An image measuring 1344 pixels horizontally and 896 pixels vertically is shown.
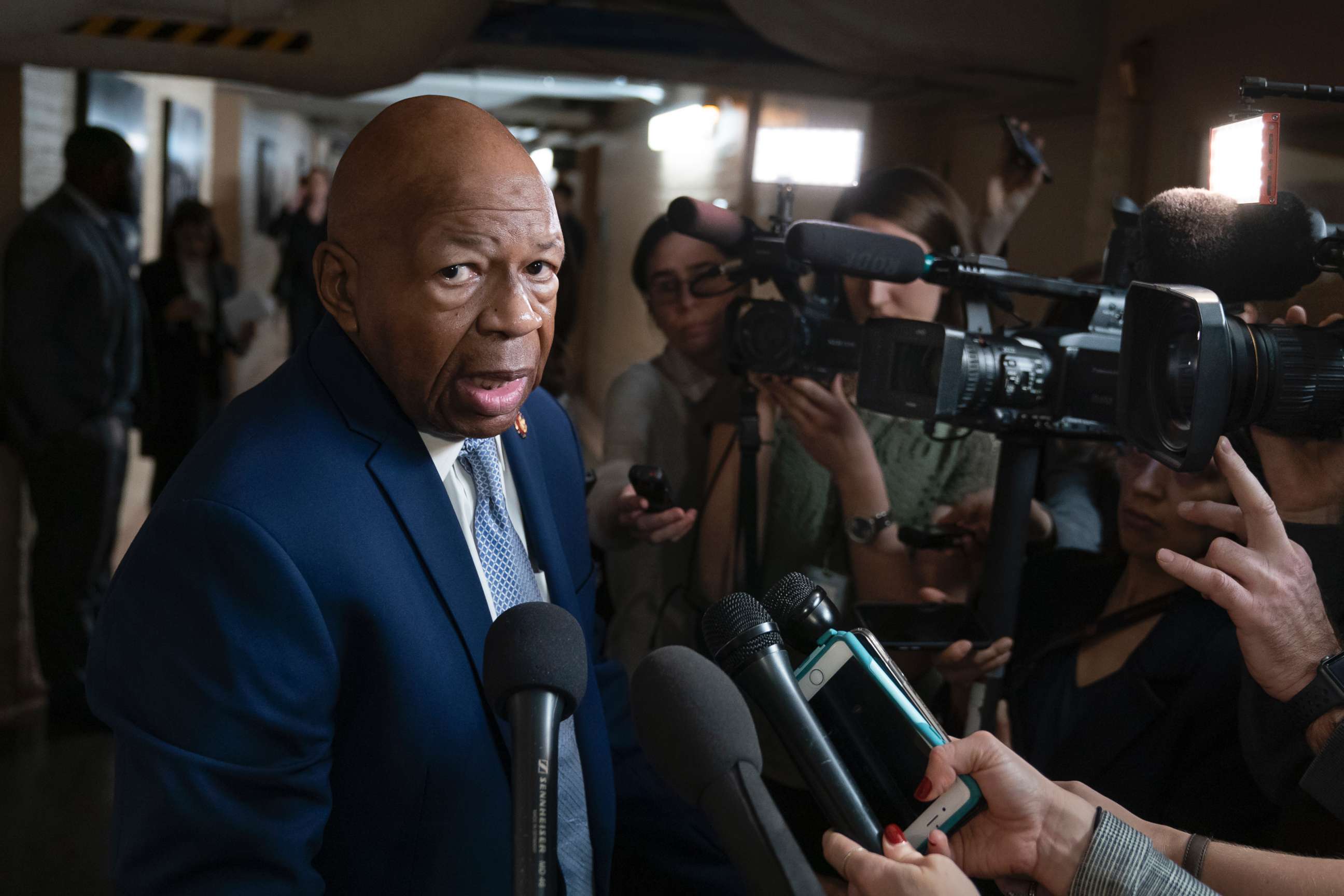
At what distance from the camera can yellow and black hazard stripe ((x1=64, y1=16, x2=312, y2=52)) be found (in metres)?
2.82

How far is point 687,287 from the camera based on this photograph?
2072 mm

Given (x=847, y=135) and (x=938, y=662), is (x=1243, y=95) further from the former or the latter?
(x=847, y=135)

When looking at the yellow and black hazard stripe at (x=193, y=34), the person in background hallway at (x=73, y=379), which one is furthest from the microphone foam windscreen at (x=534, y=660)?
the person in background hallway at (x=73, y=379)

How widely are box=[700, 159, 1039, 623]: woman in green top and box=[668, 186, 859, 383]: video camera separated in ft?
0.27

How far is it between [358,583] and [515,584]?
0.21 m

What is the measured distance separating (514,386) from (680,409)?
1.02 metres

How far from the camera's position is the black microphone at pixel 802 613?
3.14 feet

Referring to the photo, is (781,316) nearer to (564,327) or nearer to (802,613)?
(564,327)

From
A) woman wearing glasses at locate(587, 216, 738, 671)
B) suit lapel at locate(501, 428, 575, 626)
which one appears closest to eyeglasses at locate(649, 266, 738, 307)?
woman wearing glasses at locate(587, 216, 738, 671)

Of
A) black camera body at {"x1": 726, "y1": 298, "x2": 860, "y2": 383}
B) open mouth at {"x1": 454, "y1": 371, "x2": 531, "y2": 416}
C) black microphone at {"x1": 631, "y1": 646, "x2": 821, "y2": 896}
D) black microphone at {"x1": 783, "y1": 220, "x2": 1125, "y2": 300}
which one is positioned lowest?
black microphone at {"x1": 631, "y1": 646, "x2": 821, "y2": 896}

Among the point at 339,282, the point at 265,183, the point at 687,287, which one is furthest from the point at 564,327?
the point at 265,183

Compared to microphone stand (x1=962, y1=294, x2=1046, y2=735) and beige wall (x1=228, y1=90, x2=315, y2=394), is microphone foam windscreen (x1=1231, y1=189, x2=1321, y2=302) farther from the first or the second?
beige wall (x1=228, y1=90, x2=315, y2=394)

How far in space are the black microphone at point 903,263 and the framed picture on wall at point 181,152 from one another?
492cm

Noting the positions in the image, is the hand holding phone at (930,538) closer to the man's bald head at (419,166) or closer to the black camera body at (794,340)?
the black camera body at (794,340)
